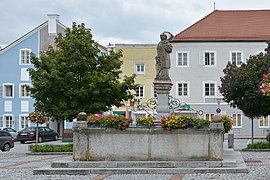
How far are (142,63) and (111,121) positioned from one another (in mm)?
33873

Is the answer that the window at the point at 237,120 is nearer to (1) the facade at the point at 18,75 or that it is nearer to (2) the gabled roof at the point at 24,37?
(1) the facade at the point at 18,75

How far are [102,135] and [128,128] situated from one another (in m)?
0.89

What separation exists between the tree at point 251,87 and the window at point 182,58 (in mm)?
Answer: 19467

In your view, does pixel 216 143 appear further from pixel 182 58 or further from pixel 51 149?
pixel 182 58

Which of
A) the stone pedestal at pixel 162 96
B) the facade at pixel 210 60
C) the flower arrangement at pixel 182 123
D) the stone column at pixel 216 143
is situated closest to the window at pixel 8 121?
the facade at pixel 210 60

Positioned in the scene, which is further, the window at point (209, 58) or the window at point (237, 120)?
the window at point (209, 58)

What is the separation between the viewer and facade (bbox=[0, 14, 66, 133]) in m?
50.8

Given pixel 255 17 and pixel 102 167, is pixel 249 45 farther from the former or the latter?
pixel 102 167

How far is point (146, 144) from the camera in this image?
17672mm

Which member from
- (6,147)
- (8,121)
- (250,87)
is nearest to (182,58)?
(8,121)

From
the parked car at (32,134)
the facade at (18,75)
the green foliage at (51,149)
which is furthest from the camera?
the facade at (18,75)

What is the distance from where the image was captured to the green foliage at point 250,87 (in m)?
28.6

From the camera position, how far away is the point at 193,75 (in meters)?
49.8

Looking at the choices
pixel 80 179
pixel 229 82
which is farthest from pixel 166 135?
pixel 229 82
